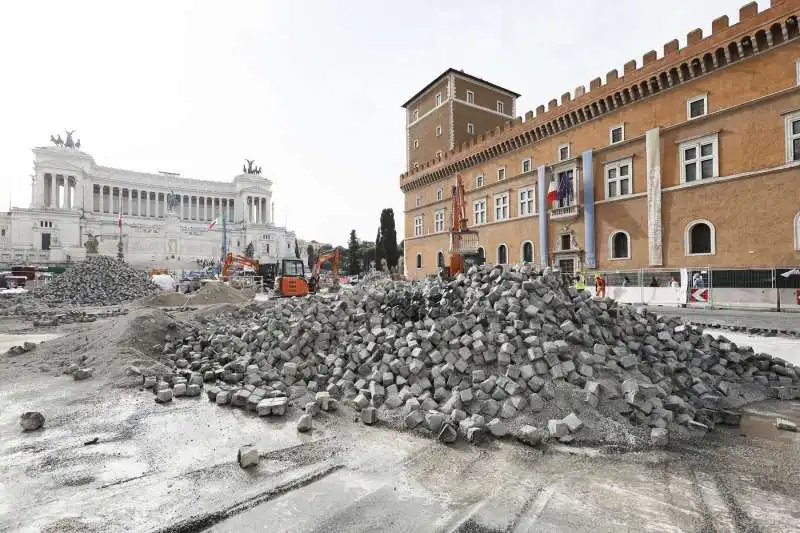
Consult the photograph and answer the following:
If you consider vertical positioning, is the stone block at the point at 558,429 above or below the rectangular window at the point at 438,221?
below

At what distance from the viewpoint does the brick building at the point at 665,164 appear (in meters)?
18.6

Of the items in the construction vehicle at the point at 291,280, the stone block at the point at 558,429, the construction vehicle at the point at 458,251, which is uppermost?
the construction vehicle at the point at 458,251

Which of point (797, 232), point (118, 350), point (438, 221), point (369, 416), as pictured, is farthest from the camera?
point (438, 221)

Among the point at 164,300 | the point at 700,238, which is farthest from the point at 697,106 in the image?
the point at 164,300

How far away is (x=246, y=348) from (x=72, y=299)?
23.7 m

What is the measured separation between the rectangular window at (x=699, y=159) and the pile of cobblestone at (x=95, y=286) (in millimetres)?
35002

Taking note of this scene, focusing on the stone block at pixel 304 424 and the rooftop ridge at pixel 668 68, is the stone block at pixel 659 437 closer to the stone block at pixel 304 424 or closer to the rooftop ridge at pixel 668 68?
the stone block at pixel 304 424

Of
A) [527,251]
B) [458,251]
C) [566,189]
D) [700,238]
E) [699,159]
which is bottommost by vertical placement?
[458,251]

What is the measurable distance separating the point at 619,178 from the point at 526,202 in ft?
24.2

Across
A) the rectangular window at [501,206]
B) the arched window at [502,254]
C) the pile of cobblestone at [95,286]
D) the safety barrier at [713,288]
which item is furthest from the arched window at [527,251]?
the pile of cobblestone at [95,286]

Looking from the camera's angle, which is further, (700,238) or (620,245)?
(620,245)

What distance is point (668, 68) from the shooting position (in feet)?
71.6

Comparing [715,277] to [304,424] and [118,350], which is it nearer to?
[304,424]

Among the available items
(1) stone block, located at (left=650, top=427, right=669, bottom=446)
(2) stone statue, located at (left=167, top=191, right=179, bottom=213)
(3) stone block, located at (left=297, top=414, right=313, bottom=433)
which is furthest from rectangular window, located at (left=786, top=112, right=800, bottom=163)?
(2) stone statue, located at (left=167, top=191, right=179, bottom=213)
